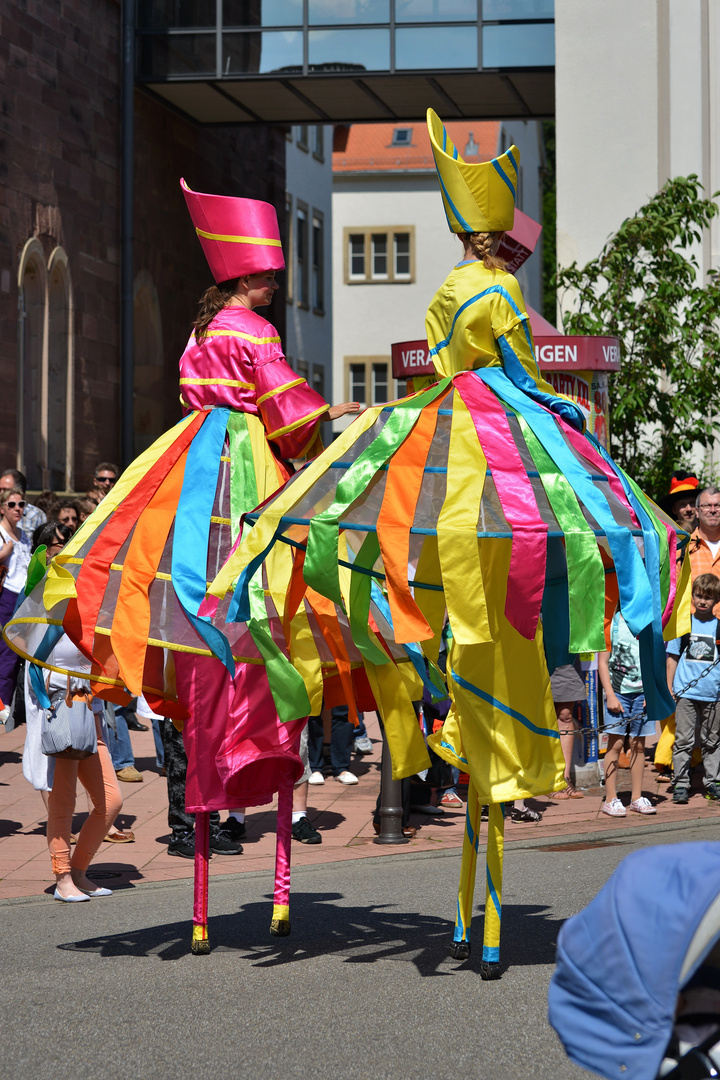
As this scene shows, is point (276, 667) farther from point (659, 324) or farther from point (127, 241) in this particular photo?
point (127, 241)

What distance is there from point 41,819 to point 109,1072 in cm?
461

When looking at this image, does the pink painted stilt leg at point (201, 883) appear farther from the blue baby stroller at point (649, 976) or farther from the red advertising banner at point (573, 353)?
the red advertising banner at point (573, 353)

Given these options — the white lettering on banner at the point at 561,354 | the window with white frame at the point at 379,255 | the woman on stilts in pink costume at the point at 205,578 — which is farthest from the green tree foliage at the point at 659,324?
the window with white frame at the point at 379,255

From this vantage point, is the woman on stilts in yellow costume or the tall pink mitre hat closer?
the woman on stilts in yellow costume

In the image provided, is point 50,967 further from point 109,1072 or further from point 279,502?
point 279,502

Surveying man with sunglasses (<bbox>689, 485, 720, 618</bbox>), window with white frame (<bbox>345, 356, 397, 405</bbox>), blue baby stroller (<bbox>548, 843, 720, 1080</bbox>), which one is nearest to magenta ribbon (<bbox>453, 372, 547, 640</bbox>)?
blue baby stroller (<bbox>548, 843, 720, 1080</bbox>)

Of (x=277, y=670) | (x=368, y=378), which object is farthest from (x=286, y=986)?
(x=368, y=378)

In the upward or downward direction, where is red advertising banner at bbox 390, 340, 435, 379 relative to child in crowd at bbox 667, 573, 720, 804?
upward

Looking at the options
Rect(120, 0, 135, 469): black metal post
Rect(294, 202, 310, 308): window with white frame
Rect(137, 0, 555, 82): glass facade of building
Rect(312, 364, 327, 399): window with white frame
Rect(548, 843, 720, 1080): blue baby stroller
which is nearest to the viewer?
Rect(548, 843, 720, 1080): blue baby stroller

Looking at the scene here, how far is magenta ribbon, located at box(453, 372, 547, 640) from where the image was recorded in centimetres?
436

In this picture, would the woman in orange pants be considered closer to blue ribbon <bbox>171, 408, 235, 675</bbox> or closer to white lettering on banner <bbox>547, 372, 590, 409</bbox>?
blue ribbon <bbox>171, 408, 235, 675</bbox>

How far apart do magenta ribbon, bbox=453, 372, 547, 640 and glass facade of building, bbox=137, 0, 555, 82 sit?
15860 millimetres

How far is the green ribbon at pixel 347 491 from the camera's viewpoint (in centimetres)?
443

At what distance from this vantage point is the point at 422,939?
210 inches
